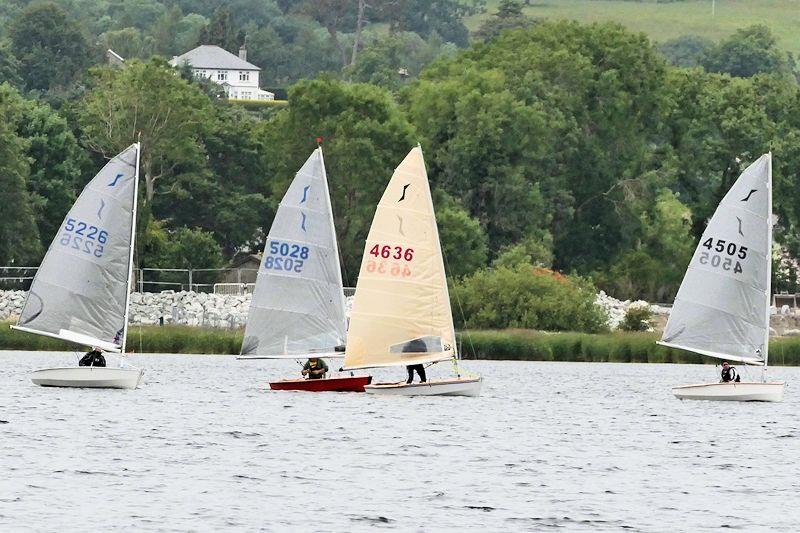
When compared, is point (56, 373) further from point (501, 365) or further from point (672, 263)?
point (672, 263)

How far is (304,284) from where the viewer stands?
207 feet

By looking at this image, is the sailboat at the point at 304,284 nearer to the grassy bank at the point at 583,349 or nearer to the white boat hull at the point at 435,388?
the white boat hull at the point at 435,388

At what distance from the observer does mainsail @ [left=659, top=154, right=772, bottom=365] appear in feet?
208

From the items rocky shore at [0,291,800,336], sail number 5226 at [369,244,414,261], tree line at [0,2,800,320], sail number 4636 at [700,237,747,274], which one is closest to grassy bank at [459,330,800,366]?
rocky shore at [0,291,800,336]

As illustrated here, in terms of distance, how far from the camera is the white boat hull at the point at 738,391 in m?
63.3

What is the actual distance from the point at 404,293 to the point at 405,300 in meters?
0.19

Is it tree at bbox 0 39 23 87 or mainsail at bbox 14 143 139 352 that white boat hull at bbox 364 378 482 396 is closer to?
mainsail at bbox 14 143 139 352

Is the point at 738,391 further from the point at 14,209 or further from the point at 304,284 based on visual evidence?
the point at 14,209

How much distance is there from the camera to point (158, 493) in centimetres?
4019

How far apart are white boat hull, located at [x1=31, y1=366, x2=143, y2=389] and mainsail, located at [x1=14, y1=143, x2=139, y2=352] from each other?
969 mm

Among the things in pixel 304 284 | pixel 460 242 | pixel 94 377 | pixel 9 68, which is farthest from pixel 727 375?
pixel 9 68

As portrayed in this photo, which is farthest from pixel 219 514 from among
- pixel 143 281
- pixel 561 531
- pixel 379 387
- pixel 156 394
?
pixel 143 281

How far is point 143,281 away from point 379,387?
5375 centimetres

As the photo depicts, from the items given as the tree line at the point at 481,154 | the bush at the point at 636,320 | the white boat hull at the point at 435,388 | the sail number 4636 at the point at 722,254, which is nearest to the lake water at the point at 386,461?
the white boat hull at the point at 435,388
